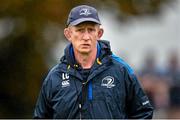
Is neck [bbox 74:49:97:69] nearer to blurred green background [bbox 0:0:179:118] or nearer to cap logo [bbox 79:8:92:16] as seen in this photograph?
cap logo [bbox 79:8:92:16]

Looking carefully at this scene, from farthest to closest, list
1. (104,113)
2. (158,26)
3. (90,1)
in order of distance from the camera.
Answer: (158,26), (90,1), (104,113)

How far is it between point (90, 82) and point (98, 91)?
0.34 feet

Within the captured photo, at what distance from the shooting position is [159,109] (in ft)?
62.1

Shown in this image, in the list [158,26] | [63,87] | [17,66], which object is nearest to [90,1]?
[17,66]

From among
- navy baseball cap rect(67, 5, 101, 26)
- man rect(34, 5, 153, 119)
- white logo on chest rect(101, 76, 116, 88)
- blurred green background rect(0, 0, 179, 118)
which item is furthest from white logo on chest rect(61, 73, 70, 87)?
blurred green background rect(0, 0, 179, 118)

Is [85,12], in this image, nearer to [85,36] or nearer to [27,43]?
[85,36]

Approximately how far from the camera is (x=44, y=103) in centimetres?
832

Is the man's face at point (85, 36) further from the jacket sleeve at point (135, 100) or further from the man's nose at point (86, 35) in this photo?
the jacket sleeve at point (135, 100)

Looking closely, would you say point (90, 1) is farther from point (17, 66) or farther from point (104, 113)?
point (104, 113)

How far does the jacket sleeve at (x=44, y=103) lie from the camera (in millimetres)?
8234

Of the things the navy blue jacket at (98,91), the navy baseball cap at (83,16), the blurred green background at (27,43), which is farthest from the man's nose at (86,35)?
the blurred green background at (27,43)

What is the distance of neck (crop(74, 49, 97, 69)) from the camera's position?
8047 millimetres

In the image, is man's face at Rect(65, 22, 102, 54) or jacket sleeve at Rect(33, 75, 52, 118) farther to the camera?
jacket sleeve at Rect(33, 75, 52, 118)

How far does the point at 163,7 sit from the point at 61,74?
1282cm
